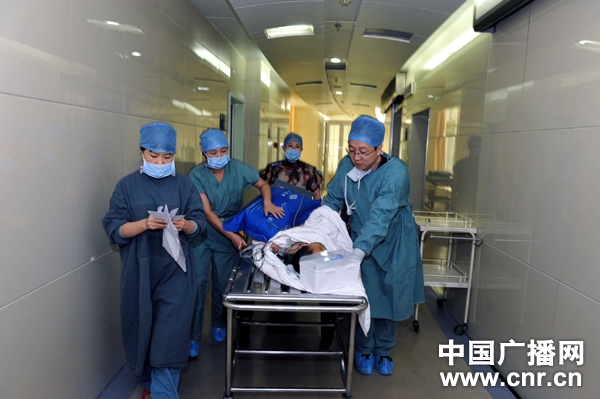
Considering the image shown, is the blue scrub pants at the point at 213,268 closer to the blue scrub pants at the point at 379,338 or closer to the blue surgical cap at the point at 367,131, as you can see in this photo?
the blue scrub pants at the point at 379,338

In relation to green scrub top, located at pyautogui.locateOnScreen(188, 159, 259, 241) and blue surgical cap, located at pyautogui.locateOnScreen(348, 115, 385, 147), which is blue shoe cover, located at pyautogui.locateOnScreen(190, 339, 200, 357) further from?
blue surgical cap, located at pyautogui.locateOnScreen(348, 115, 385, 147)

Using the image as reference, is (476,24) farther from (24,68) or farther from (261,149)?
(261,149)

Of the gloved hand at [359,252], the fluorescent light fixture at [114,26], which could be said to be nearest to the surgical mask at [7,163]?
the fluorescent light fixture at [114,26]

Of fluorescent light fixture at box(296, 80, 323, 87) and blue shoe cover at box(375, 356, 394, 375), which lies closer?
blue shoe cover at box(375, 356, 394, 375)

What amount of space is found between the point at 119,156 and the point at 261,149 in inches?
197

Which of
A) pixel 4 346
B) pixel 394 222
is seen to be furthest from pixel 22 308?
pixel 394 222

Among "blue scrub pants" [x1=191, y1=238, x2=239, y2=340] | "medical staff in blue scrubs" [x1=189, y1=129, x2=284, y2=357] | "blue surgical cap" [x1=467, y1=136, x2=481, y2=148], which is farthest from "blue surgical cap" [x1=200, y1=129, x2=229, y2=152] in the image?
"blue surgical cap" [x1=467, y1=136, x2=481, y2=148]

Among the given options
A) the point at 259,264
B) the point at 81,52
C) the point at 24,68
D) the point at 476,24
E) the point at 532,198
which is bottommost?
the point at 259,264

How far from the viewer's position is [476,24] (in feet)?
10.4

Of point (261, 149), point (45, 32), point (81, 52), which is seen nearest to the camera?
point (45, 32)

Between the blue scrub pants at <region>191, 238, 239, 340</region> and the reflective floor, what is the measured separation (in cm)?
27

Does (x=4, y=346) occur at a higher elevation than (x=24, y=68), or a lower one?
lower

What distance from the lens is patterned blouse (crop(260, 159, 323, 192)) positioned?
4.21 metres

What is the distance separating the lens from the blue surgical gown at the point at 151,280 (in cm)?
213
